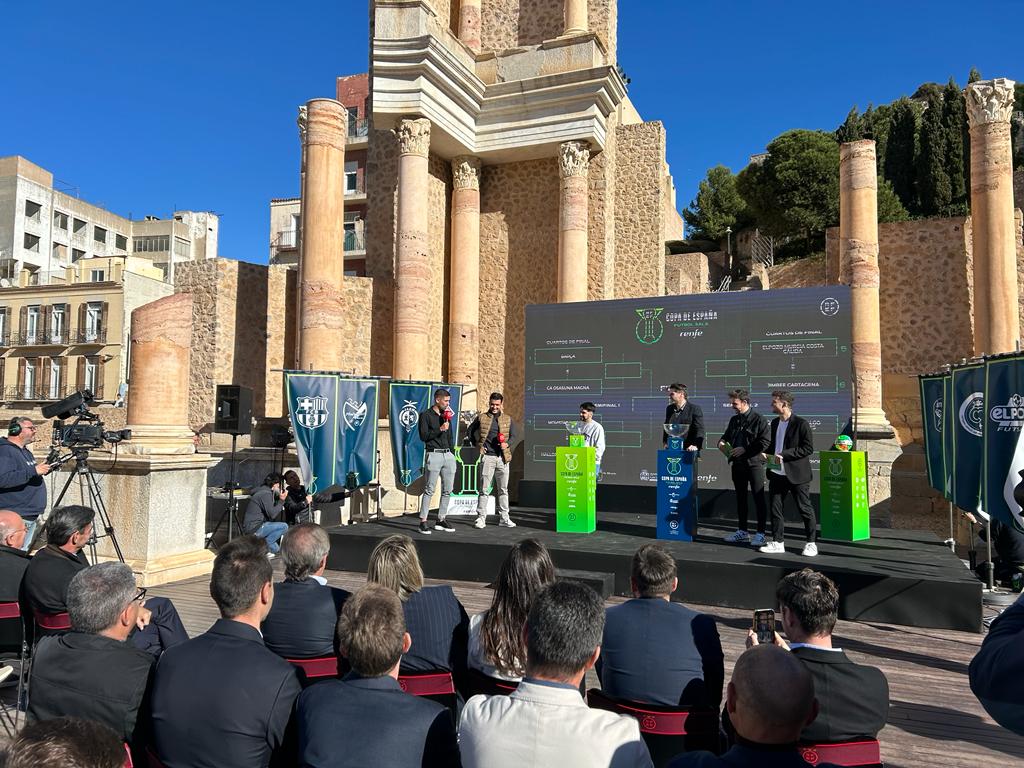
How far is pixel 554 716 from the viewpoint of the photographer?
2.06 meters

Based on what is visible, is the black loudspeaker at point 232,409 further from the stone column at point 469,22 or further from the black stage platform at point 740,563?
the stone column at point 469,22

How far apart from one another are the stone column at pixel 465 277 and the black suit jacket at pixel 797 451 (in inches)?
404

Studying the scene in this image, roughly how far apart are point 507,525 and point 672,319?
14.2ft

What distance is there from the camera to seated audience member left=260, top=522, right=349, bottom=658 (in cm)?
352

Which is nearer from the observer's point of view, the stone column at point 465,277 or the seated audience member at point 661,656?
the seated audience member at point 661,656

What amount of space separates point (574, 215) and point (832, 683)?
1503cm

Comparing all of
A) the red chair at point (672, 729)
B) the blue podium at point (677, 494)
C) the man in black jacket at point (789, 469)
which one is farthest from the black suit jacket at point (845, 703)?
the blue podium at point (677, 494)

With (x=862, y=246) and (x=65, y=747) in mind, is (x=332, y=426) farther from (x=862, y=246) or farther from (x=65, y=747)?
(x=862, y=246)

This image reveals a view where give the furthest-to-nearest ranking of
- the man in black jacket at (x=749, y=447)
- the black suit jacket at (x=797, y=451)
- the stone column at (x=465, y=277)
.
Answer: the stone column at (x=465, y=277) < the man in black jacket at (x=749, y=447) < the black suit jacket at (x=797, y=451)

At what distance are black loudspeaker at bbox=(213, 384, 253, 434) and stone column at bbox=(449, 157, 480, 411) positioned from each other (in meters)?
7.01

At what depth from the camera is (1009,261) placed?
1591cm

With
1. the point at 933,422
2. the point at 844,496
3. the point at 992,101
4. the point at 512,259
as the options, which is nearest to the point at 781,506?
the point at 844,496

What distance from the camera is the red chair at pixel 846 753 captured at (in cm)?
253

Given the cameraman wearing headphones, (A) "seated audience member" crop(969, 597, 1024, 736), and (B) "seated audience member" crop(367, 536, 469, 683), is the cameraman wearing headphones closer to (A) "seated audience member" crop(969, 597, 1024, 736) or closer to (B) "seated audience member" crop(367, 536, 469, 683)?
(B) "seated audience member" crop(367, 536, 469, 683)
